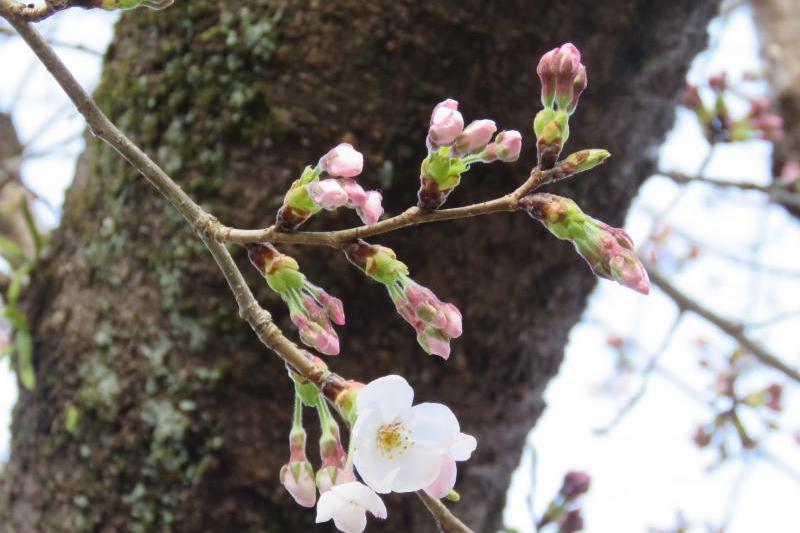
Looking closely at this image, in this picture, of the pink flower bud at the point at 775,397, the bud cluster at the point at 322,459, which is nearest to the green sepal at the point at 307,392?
the bud cluster at the point at 322,459

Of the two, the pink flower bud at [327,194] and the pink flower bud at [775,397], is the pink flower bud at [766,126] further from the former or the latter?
the pink flower bud at [327,194]

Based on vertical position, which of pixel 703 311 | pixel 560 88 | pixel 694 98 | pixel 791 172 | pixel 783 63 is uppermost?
pixel 783 63

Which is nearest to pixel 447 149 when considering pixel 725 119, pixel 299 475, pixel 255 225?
pixel 299 475

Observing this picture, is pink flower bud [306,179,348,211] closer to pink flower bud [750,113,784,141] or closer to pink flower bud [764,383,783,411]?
pink flower bud [750,113,784,141]

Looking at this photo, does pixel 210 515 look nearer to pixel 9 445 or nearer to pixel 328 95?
pixel 9 445

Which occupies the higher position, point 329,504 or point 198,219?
point 198,219

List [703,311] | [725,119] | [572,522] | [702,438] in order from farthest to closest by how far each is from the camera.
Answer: [702,438], [725,119], [703,311], [572,522]

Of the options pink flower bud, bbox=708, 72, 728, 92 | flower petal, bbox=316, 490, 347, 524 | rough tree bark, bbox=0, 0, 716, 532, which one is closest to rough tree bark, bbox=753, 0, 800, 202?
pink flower bud, bbox=708, 72, 728, 92

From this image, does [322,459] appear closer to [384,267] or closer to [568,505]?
→ [384,267]
